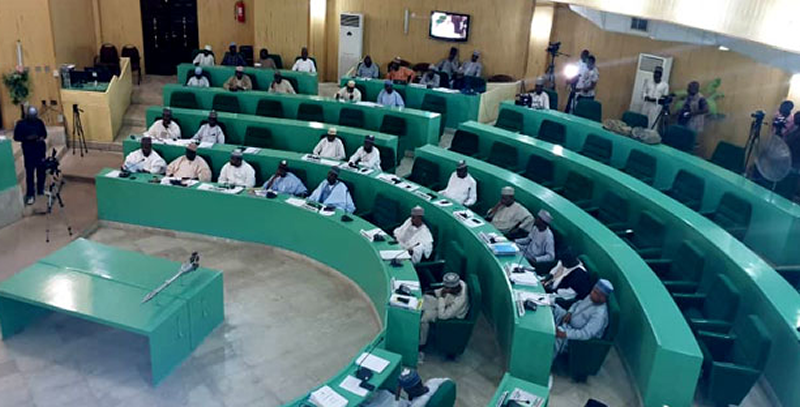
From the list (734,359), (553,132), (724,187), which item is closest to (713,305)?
(734,359)

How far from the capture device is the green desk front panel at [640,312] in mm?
6273

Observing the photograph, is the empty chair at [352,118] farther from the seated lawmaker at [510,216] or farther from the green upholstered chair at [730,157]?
the green upholstered chair at [730,157]

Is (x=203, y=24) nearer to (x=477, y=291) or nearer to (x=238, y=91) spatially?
(x=238, y=91)

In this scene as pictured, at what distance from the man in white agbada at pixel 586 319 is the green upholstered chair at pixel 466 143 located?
529cm

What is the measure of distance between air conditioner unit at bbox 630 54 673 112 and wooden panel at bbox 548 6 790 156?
0.18 meters

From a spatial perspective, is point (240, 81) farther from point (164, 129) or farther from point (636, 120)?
point (636, 120)

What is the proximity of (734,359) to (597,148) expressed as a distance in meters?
5.65

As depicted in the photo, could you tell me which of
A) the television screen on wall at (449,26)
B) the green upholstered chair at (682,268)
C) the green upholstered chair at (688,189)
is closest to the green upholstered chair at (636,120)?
the green upholstered chair at (688,189)

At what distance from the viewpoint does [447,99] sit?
558 inches

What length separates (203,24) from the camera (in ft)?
58.9

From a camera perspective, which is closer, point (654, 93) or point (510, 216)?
point (510, 216)

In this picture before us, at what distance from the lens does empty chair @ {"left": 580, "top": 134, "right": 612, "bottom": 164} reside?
11820mm

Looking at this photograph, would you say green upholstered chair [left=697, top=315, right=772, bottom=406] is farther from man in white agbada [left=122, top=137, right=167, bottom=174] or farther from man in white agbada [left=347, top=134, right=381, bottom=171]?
man in white agbada [left=122, top=137, right=167, bottom=174]

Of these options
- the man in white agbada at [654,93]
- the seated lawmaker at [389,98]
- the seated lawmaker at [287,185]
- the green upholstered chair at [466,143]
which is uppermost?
the man in white agbada at [654,93]
